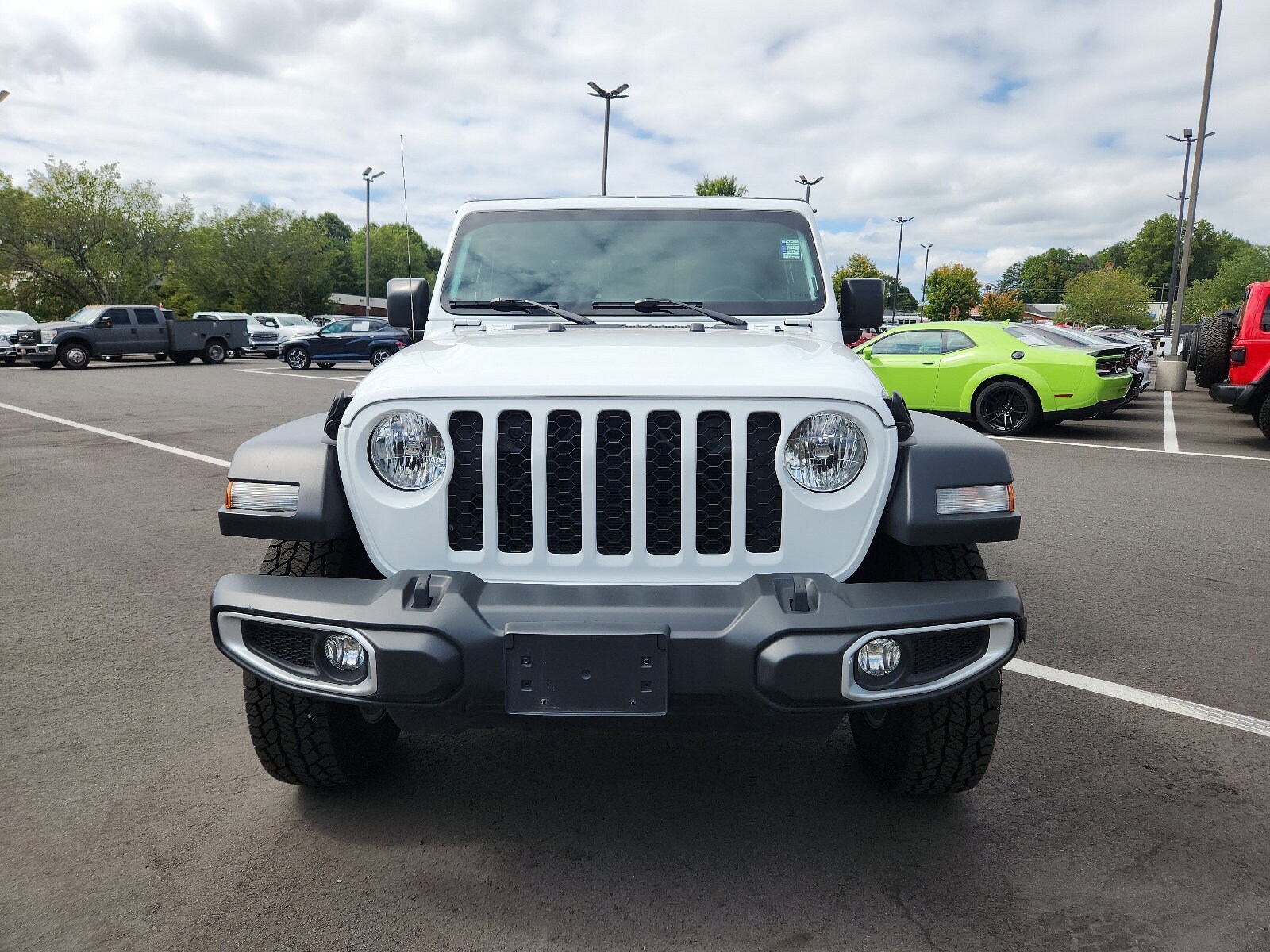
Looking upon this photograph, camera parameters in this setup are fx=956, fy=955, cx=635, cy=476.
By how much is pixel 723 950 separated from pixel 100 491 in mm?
7364

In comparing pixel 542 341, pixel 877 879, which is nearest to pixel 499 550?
pixel 542 341

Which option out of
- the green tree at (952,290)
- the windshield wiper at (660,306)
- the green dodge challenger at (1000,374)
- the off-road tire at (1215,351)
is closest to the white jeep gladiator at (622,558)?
the windshield wiper at (660,306)

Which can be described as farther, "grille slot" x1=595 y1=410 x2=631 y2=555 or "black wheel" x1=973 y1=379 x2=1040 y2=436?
"black wheel" x1=973 y1=379 x2=1040 y2=436

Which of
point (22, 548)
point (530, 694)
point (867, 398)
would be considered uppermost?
point (867, 398)

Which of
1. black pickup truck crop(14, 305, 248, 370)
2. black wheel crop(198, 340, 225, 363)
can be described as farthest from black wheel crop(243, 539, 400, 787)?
black wheel crop(198, 340, 225, 363)

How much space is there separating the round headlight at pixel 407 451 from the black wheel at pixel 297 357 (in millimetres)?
24991

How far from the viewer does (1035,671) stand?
3869mm

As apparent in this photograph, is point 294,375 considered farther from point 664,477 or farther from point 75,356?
point 664,477

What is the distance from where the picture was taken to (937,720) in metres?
2.59

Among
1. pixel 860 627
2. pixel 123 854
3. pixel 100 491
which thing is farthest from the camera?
pixel 100 491

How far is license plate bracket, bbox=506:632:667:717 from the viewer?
6.94ft

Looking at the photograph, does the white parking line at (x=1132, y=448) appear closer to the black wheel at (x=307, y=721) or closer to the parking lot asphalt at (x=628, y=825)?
the parking lot asphalt at (x=628, y=825)

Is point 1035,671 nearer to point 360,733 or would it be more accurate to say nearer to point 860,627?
point 860,627

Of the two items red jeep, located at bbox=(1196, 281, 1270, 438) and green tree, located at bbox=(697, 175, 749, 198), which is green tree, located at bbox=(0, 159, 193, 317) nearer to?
green tree, located at bbox=(697, 175, 749, 198)
